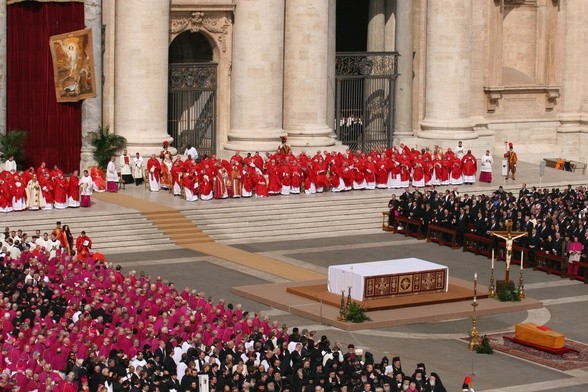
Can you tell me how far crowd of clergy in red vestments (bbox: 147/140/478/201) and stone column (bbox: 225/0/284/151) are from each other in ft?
2.87

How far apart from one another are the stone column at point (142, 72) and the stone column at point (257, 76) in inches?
116

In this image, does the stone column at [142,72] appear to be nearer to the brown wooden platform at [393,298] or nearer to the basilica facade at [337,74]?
the basilica facade at [337,74]

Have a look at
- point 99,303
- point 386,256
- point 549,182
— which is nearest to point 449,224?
point 386,256

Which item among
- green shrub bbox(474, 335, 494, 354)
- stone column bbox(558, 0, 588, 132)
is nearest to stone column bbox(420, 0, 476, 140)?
stone column bbox(558, 0, 588, 132)

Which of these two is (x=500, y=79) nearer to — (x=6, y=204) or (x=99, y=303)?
(x=6, y=204)

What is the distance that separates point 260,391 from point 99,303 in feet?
21.3

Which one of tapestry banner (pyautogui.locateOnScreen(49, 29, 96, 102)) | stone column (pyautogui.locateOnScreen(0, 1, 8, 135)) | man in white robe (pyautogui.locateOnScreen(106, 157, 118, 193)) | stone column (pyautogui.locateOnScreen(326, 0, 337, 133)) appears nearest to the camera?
stone column (pyautogui.locateOnScreen(0, 1, 8, 135))

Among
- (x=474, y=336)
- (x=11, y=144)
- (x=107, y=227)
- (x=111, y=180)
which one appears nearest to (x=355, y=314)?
(x=474, y=336)

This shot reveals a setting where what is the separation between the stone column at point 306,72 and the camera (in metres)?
57.6

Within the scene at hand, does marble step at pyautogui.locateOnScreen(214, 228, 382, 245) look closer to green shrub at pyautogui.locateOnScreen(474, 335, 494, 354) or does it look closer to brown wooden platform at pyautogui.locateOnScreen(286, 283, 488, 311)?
brown wooden platform at pyautogui.locateOnScreen(286, 283, 488, 311)

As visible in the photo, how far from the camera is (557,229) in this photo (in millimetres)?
47094

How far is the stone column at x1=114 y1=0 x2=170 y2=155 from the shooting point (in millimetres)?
54156

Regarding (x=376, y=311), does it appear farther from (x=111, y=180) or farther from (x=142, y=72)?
(x=142, y=72)

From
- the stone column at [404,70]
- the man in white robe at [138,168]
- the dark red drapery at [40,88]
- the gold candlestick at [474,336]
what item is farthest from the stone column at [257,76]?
the gold candlestick at [474,336]
